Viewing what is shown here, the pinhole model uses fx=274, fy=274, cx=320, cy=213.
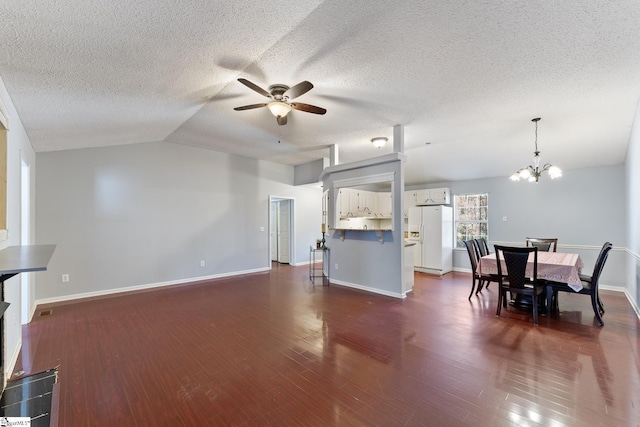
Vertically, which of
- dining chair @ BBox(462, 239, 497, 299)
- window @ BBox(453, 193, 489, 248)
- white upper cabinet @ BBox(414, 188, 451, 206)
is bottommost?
dining chair @ BBox(462, 239, 497, 299)

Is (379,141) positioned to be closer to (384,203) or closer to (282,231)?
(384,203)

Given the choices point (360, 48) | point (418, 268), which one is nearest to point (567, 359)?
point (360, 48)

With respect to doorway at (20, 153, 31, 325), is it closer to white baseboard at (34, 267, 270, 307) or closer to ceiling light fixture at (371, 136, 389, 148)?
white baseboard at (34, 267, 270, 307)

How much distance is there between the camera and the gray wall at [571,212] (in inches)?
212

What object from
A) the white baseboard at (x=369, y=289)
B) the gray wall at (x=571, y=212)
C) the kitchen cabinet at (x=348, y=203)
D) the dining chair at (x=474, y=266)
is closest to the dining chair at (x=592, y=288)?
the dining chair at (x=474, y=266)

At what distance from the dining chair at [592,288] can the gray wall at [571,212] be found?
Result: 7.87 feet

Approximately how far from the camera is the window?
7.12 m

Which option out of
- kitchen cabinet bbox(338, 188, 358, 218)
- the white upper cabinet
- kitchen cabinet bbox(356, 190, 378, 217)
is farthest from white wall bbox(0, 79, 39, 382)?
the white upper cabinet

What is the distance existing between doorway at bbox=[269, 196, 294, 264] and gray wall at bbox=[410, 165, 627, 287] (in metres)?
5.23

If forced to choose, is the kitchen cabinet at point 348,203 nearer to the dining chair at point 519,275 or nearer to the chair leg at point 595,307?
the dining chair at point 519,275

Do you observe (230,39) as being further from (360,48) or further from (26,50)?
(26,50)

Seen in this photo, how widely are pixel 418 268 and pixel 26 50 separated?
754 centimetres

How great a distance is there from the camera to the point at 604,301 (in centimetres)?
450

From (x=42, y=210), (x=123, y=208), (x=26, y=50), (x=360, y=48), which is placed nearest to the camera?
(x=26, y=50)
